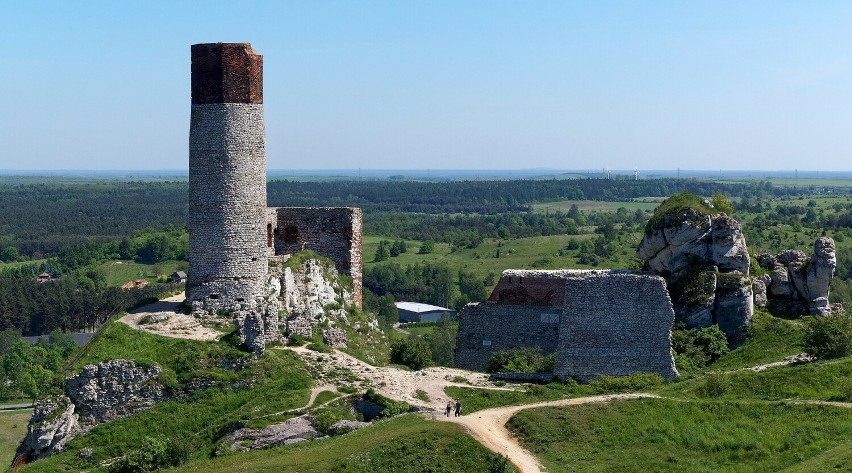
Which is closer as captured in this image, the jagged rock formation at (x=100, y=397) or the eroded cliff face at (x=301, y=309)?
the jagged rock formation at (x=100, y=397)

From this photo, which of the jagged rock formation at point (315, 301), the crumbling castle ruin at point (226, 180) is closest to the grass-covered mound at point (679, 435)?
the jagged rock formation at point (315, 301)

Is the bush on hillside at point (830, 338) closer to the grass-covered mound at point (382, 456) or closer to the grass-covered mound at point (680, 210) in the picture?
the grass-covered mound at point (680, 210)

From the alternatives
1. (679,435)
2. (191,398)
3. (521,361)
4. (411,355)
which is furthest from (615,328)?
(191,398)

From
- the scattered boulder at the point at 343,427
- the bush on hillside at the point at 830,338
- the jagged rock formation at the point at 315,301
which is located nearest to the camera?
the scattered boulder at the point at 343,427

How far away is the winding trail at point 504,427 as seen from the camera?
30.3 m

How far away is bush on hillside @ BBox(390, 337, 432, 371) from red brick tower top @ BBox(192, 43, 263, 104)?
1052cm

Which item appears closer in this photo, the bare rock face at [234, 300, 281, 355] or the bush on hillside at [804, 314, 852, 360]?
the bare rock face at [234, 300, 281, 355]

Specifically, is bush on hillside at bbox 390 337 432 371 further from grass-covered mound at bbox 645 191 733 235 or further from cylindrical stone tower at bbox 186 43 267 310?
grass-covered mound at bbox 645 191 733 235

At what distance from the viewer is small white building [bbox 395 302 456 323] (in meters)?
107

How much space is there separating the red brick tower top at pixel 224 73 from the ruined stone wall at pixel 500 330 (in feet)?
41.0

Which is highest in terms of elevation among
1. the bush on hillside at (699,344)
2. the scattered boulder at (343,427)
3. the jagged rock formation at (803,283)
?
the jagged rock formation at (803,283)

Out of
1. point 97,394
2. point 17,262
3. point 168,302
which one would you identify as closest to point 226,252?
point 168,302

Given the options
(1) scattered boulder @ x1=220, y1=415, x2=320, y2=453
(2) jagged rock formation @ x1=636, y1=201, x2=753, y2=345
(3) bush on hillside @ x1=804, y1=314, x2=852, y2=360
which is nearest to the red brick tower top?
(1) scattered boulder @ x1=220, y1=415, x2=320, y2=453

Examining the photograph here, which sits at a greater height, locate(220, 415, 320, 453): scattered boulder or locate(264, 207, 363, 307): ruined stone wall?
locate(264, 207, 363, 307): ruined stone wall
